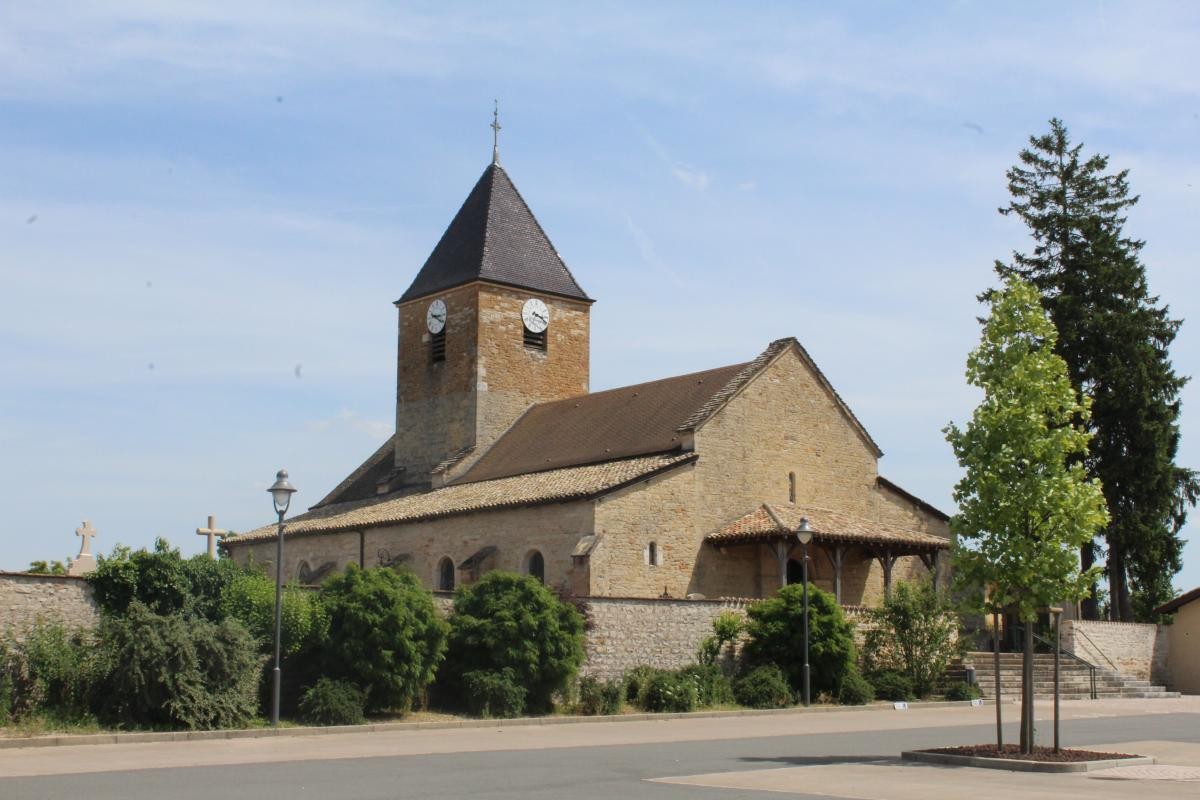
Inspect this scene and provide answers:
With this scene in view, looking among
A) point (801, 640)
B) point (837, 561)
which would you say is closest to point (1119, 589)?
point (837, 561)

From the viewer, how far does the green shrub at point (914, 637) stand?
102ft

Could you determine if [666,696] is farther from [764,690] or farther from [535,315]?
[535,315]

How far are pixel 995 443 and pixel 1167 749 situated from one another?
5262mm

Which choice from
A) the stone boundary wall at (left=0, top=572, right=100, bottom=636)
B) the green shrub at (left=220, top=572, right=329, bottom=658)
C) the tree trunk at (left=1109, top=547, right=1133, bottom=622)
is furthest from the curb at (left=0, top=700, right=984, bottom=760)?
the tree trunk at (left=1109, top=547, right=1133, bottom=622)

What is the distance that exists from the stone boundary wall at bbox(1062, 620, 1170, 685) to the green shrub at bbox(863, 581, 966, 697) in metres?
5.79

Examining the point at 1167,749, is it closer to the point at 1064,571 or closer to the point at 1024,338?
the point at 1064,571

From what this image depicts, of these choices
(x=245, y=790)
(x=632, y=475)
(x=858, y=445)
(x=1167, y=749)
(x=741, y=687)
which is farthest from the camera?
(x=858, y=445)

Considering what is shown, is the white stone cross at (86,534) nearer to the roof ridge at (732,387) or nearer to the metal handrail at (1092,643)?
the roof ridge at (732,387)

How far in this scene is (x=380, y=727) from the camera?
21.7 meters

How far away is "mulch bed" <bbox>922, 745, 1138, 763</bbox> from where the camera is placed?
1606 centimetres

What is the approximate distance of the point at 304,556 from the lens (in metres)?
44.3

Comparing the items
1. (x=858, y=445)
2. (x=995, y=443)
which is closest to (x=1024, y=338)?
(x=995, y=443)

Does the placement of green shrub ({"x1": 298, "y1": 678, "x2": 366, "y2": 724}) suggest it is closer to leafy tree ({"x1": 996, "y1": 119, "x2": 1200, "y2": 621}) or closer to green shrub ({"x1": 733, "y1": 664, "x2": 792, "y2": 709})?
green shrub ({"x1": 733, "y1": 664, "x2": 792, "y2": 709})

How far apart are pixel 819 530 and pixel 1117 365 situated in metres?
13.8
